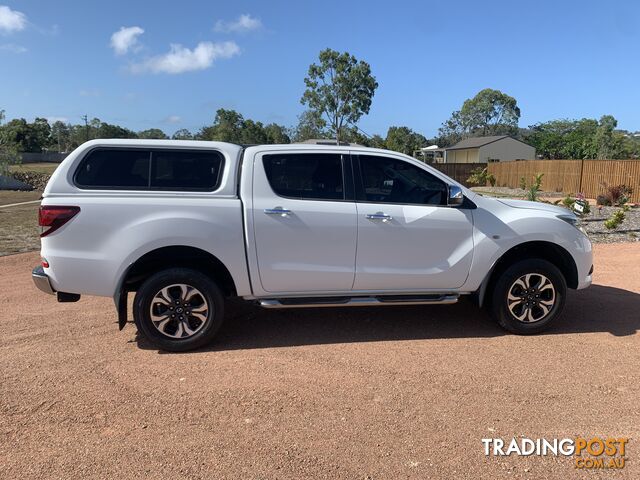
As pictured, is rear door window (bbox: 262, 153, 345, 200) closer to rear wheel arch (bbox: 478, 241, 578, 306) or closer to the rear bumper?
rear wheel arch (bbox: 478, 241, 578, 306)

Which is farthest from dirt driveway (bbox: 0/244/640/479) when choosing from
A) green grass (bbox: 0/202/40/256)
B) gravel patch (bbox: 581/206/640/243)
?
gravel patch (bbox: 581/206/640/243)

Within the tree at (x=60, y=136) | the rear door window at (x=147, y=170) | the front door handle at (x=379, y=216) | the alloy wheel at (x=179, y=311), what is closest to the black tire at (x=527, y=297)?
the front door handle at (x=379, y=216)

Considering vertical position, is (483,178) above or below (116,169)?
above

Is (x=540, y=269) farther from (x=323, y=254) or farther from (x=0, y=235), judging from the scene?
(x=0, y=235)

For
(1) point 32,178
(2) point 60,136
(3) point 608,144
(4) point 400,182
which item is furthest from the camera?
(2) point 60,136

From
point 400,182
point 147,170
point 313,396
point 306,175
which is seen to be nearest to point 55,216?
point 147,170

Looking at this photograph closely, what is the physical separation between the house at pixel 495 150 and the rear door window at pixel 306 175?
2453 inches

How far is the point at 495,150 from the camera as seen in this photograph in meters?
64.8

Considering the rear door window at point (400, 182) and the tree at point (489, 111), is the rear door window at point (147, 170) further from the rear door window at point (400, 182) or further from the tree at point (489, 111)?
the tree at point (489, 111)

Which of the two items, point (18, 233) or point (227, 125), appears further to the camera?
point (227, 125)

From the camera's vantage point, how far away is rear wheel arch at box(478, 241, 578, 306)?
4992 millimetres

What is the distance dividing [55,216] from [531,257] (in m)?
4.52

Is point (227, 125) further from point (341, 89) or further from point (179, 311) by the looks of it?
point (179, 311)

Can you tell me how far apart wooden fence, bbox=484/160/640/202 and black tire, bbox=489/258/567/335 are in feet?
65.2
